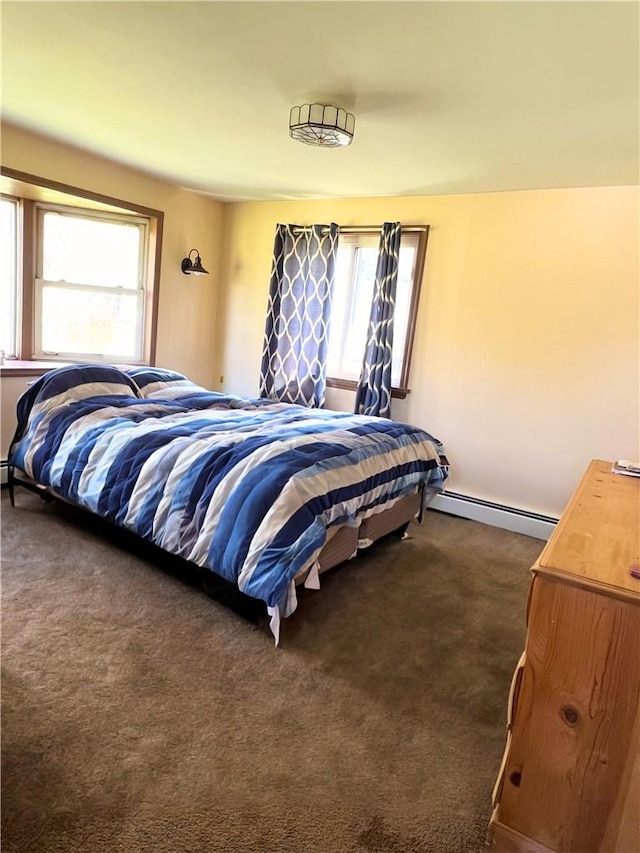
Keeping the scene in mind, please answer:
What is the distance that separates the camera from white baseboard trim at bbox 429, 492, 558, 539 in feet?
12.1

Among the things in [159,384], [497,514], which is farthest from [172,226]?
[497,514]

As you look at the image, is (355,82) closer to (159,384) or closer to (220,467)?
(220,467)

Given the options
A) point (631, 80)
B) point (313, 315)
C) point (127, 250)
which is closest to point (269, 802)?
point (631, 80)

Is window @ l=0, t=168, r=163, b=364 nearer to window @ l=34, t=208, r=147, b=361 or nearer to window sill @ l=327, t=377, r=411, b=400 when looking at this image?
window @ l=34, t=208, r=147, b=361

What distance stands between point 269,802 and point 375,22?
2.34 metres

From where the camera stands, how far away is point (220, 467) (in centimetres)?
238

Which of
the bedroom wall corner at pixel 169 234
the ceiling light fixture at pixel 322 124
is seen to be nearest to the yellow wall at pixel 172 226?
the bedroom wall corner at pixel 169 234

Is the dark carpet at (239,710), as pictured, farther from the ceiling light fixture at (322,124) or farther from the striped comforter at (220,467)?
the ceiling light fixture at (322,124)

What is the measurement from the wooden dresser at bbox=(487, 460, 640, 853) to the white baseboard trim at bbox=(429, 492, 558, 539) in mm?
2423

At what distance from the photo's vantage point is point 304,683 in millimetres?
1974

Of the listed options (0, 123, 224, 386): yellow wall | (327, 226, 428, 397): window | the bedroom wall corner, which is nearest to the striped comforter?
the bedroom wall corner

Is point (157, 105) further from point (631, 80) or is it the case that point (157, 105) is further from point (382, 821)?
point (382, 821)

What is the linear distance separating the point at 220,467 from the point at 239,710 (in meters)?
0.97

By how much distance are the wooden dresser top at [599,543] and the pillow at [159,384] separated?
8.87 ft
